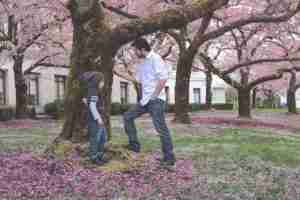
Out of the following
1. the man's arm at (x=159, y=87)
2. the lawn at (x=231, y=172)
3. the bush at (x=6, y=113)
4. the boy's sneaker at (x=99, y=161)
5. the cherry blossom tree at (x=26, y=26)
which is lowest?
the lawn at (x=231, y=172)

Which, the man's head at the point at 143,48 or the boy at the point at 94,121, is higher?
the man's head at the point at 143,48

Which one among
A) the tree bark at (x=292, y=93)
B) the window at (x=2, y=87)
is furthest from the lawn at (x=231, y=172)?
the tree bark at (x=292, y=93)

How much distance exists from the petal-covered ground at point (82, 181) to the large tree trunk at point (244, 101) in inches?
701

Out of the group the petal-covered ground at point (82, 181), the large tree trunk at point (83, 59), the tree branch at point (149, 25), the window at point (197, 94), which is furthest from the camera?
the window at point (197, 94)

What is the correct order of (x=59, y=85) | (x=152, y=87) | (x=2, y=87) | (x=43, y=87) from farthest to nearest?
(x=59, y=85)
(x=43, y=87)
(x=2, y=87)
(x=152, y=87)

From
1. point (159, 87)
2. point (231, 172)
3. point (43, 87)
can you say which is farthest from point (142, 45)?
point (43, 87)

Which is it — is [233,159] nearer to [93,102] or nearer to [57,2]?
[93,102]

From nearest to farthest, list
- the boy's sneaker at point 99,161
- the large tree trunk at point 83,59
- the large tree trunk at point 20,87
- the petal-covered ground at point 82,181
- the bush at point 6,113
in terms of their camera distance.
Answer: the petal-covered ground at point 82,181 < the boy's sneaker at point 99,161 < the large tree trunk at point 83,59 < the large tree trunk at point 20,87 < the bush at point 6,113

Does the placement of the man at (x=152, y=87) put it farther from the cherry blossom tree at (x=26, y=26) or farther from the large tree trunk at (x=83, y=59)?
the cherry blossom tree at (x=26, y=26)

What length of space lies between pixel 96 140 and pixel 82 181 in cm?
72

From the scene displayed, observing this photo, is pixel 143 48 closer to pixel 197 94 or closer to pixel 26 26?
pixel 26 26

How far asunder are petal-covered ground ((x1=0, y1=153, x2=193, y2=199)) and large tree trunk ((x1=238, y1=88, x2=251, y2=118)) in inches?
701

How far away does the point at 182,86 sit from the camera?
18719 millimetres

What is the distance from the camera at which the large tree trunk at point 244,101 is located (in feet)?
80.1
